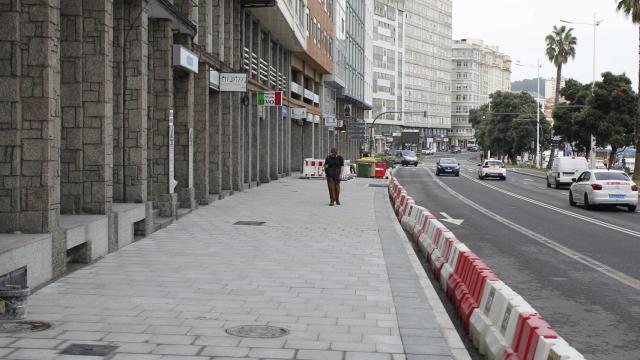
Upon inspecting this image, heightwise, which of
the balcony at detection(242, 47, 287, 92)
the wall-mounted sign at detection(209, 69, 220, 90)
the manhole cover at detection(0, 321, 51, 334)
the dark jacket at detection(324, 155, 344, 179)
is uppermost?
the balcony at detection(242, 47, 287, 92)

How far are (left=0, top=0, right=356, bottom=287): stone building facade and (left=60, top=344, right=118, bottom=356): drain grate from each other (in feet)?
6.86

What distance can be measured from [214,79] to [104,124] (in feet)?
35.4

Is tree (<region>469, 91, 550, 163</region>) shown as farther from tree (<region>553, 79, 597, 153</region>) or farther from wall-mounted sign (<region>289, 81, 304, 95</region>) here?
wall-mounted sign (<region>289, 81, 304, 95</region>)

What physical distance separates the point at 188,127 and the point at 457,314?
1178 centimetres

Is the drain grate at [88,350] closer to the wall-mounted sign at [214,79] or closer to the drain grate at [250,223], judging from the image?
the drain grate at [250,223]

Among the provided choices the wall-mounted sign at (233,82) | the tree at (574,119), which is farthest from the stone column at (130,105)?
the tree at (574,119)

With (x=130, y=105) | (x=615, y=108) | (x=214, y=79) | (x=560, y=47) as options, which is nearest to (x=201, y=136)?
(x=214, y=79)

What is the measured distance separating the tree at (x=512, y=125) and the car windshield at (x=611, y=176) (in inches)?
2728

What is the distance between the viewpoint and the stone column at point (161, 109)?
16.4 m

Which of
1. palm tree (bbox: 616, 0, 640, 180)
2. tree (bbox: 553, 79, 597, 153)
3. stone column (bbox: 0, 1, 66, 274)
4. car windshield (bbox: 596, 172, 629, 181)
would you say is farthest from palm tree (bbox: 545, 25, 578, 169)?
stone column (bbox: 0, 1, 66, 274)

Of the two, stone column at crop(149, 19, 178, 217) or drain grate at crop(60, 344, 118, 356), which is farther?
stone column at crop(149, 19, 178, 217)

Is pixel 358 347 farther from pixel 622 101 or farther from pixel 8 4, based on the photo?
pixel 622 101

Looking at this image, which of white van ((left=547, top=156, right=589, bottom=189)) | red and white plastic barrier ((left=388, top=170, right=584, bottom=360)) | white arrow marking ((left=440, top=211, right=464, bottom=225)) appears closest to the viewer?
red and white plastic barrier ((left=388, top=170, right=584, bottom=360))

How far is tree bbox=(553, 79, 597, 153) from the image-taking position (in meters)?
56.4
